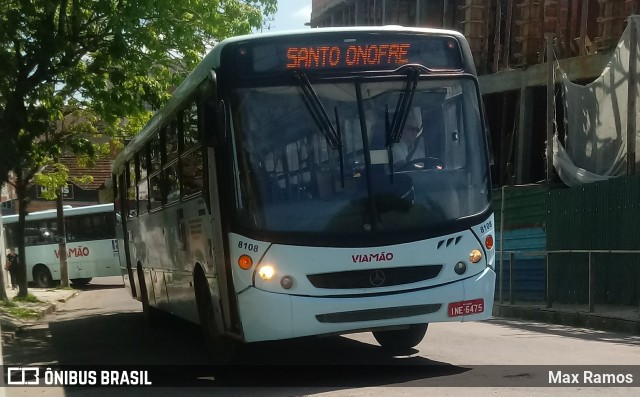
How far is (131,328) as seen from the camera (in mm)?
17891

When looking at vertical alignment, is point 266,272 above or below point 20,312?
above

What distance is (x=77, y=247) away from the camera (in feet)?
132

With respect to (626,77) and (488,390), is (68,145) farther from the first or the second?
(488,390)

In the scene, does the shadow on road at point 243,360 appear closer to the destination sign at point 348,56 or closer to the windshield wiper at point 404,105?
the windshield wiper at point 404,105

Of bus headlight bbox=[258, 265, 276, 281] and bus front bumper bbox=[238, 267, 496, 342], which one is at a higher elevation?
bus headlight bbox=[258, 265, 276, 281]

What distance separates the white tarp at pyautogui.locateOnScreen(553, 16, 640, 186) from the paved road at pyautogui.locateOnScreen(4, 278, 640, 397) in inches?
165

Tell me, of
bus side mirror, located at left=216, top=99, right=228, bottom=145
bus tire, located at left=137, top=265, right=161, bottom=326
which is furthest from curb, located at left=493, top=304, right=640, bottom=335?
bus side mirror, located at left=216, top=99, right=228, bottom=145

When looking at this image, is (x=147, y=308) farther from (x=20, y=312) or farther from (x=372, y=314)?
(x=372, y=314)

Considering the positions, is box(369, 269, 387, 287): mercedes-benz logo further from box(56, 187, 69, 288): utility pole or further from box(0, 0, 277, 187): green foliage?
box(56, 187, 69, 288): utility pole

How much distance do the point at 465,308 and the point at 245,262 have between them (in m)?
2.08

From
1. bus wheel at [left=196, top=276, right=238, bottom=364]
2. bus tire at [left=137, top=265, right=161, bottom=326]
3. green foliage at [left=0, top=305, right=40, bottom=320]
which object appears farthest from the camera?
green foliage at [left=0, top=305, right=40, bottom=320]

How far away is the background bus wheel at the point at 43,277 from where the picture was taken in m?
40.3

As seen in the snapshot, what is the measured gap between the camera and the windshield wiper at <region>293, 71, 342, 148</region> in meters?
9.29

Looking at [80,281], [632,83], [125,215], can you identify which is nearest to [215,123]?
[125,215]
